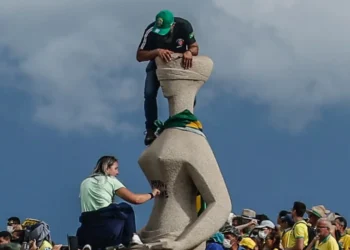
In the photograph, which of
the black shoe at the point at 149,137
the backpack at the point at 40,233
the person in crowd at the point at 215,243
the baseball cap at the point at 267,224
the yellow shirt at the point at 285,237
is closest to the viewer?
the black shoe at the point at 149,137

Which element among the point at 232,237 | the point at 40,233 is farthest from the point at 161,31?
the point at 232,237

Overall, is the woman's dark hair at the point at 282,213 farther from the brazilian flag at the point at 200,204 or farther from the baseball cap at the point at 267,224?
the brazilian flag at the point at 200,204

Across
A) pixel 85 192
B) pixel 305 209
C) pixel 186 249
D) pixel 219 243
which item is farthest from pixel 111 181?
pixel 305 209

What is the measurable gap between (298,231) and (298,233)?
7 cm

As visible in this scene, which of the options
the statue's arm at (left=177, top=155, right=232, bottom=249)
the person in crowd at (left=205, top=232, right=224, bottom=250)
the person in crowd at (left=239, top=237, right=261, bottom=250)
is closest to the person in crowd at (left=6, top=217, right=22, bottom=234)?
the person in crowd at (left=239, top=237, right=261, bottom=250)

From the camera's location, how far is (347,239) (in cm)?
2000

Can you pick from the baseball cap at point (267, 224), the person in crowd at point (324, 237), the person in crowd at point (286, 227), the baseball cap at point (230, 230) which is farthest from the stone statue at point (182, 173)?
the baseball cap at point (267, 224)

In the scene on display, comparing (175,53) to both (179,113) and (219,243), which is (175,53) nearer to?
(179,113)

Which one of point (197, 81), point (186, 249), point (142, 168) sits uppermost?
point (197, 81)

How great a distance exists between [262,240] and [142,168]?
559cm

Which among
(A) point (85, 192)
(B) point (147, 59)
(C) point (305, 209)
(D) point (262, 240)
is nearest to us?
(A) point (85, 192)

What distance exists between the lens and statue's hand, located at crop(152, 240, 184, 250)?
1473 centimetres

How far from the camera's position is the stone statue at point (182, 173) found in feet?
49.7

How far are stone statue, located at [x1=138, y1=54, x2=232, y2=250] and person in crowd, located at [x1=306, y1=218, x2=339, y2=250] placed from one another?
2.78 meters
